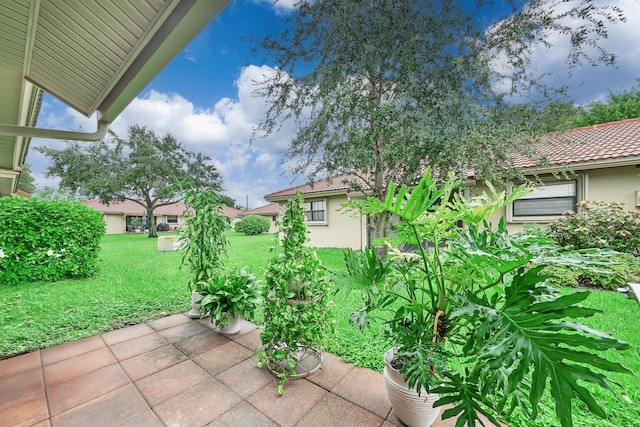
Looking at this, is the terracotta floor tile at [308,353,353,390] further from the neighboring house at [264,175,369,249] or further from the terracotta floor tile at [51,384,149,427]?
the neighboring house at [264,175,369,249]

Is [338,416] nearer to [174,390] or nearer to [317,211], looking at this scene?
[174,390]

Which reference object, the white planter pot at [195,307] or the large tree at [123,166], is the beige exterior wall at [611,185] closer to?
the white planter pot at [195,307]

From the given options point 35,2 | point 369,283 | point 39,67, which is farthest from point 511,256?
point 39,67

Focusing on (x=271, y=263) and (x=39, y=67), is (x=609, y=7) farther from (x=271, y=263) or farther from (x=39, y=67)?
(x=39, y=67)

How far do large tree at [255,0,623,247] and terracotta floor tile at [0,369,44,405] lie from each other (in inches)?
182

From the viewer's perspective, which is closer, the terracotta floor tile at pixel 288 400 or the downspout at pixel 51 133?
the terracotta floor tile at pixel 288 400

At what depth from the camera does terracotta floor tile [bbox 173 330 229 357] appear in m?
2.52

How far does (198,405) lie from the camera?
179cm

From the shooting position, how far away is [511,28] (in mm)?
3584

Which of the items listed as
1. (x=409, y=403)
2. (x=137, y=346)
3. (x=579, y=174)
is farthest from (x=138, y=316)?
(x=579, y=174)

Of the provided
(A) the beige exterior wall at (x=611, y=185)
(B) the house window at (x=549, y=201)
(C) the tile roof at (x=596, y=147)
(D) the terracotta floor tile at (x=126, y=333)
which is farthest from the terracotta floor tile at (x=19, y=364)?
(B) the house window at (x=549, y=201)

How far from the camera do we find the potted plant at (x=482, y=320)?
95 cm

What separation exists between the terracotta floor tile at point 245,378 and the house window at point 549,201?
698 cm

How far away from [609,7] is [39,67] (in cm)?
634
